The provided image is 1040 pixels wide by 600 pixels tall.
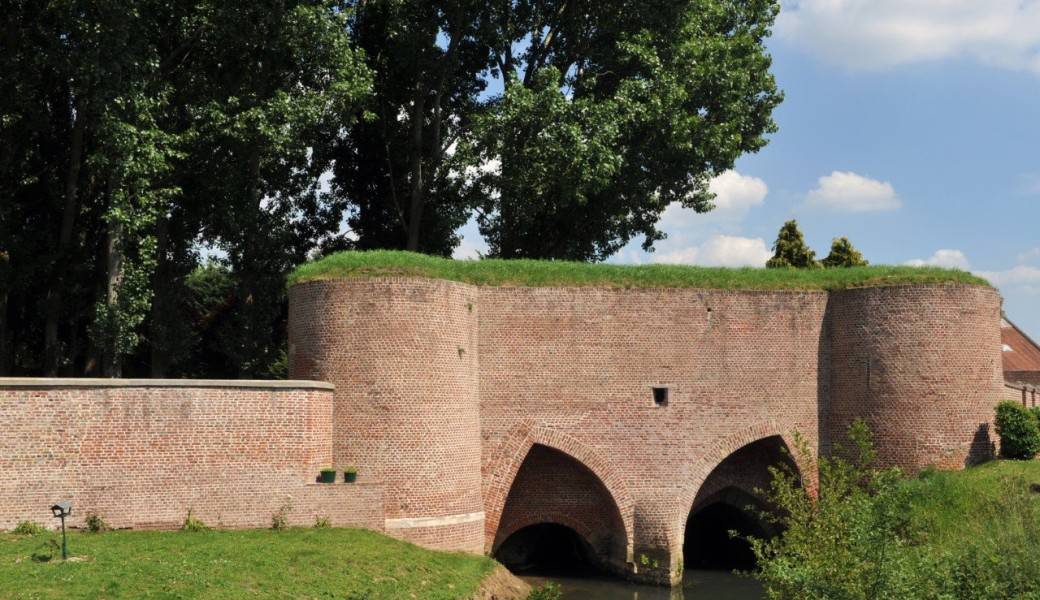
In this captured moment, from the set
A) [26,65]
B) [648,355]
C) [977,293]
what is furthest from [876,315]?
[26,65]

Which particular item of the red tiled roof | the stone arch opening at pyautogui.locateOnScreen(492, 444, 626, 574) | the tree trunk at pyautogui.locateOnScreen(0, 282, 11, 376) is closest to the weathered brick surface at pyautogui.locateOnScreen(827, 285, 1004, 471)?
the stone arch opening at pyautogui.locateOnScreen(492, 444, 626, 574)

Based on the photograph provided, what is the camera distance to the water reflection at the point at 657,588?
2289 cm

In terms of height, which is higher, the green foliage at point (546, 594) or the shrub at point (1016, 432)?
the shrub at point (1016, 432)

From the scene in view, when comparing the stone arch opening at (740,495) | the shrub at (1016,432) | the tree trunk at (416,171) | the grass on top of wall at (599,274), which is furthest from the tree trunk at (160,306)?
the shrub at (1016,432)

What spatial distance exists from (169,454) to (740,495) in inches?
559

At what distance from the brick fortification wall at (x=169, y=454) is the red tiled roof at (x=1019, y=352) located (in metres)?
41.6

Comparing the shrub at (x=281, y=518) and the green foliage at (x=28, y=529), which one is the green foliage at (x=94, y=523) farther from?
the shrub at (x=281, y=518)

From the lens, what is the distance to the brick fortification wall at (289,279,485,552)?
2128cm

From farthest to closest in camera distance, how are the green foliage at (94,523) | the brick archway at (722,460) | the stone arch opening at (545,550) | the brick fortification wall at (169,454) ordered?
the stone arch opening at (545,550) < the brick archway at (722,460) < the green foliage at (94,523) < the brick fortification wall at (169,454)

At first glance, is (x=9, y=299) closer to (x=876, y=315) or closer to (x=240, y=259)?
(x=240, y=259)

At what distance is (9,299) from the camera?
29.0m

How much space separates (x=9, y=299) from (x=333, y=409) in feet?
43.0

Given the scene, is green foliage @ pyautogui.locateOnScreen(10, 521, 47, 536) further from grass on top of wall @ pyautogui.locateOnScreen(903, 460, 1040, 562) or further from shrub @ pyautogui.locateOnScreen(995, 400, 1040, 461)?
shrub @ pyautogui.locateOnScreen(995, 400, 1040, 461)

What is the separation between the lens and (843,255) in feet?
→ 136
